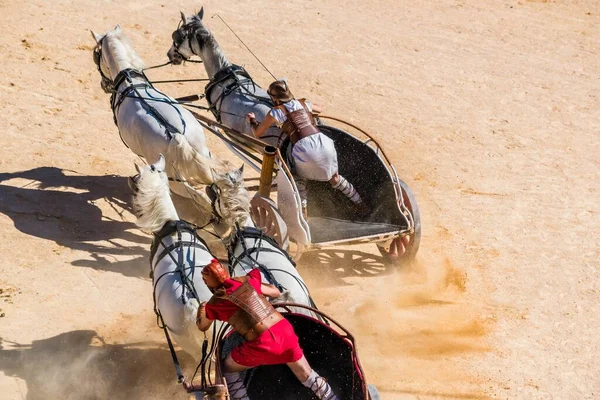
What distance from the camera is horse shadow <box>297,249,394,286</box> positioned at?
8680 mm

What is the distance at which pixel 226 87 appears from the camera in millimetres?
9867

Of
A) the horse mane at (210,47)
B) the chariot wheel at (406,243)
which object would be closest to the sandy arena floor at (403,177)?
the chariot wheel at (406,243)

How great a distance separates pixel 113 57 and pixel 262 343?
514 cm

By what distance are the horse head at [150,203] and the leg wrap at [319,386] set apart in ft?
6.49

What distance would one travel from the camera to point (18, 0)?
1370 centimetres

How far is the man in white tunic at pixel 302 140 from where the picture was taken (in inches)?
324

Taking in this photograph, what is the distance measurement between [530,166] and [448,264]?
116 inches

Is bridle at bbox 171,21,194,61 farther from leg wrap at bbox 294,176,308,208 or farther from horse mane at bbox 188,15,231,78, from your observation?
leg wrap at bbox 294,176,308,208

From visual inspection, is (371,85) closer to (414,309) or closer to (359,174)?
(359,174)

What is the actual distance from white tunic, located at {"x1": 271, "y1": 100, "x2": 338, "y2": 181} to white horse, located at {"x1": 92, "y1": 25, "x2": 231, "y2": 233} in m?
0.81

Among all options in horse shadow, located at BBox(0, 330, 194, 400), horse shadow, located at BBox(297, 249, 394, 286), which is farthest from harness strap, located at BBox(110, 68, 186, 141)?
horse shadow, located at BBox(0, 330, 194, 400)

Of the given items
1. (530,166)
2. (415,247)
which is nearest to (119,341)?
(415,247)

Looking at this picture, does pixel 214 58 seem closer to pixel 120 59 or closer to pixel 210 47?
pixel 210 47

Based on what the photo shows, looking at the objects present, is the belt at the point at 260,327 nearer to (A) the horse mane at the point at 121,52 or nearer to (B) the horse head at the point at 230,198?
(B) the horse head at the point at 230,198
